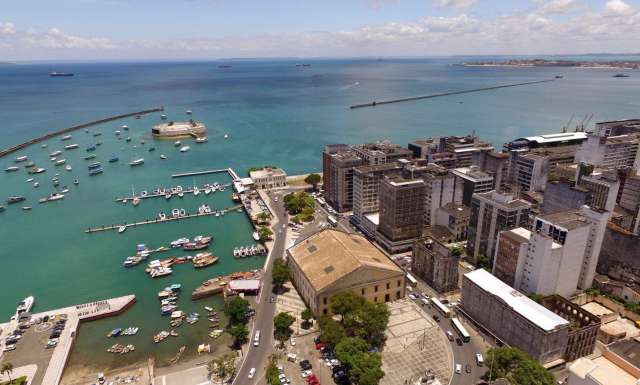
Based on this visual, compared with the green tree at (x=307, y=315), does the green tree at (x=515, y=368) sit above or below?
above

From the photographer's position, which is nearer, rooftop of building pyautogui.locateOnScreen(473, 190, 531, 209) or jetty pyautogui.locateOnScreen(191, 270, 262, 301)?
rooftop of building pyautogui.locateOnScreen(473, 190, 531, 209)

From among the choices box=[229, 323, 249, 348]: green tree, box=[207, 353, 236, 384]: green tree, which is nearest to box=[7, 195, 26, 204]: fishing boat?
box=[229, 323, 249, 348]: green tree

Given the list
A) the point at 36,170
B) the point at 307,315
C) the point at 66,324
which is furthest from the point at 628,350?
the point at 36,170

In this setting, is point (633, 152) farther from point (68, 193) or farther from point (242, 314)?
point (68, 193)

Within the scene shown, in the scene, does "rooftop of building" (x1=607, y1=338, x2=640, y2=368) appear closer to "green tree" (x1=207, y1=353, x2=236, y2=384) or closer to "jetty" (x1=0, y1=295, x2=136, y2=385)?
"green tree" (x1=207, y1=353, x2=236, y2=384)

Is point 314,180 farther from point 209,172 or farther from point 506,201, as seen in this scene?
point 506,201

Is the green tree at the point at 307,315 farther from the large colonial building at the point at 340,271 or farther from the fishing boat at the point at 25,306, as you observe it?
the fishing boat at the point at 25,306

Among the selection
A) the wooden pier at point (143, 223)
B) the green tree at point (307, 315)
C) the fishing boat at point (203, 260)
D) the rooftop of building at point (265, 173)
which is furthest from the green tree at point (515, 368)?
the rooftop of building at point (265, 173)
